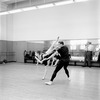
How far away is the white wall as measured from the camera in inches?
350

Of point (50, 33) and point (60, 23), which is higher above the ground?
point (60, 23)

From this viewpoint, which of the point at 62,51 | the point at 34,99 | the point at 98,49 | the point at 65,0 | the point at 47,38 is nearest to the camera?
the point at 34,99

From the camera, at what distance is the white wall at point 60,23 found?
8.90 m

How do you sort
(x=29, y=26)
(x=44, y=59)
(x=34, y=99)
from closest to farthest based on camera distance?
(x=34, y=99) < (x=44, y=59) < (x=29, y=26)

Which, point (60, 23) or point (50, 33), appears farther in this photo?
point (50, 33)

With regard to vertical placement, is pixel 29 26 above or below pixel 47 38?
above

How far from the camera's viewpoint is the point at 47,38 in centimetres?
1044

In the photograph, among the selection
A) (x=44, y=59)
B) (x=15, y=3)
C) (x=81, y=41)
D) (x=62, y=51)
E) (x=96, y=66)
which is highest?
(x=15, y=3)

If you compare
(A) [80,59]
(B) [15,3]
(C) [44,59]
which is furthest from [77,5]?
(C) [44,59]

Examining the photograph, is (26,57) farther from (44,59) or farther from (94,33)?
(44,59)

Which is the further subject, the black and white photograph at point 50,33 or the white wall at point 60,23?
the white wall at point 60,23

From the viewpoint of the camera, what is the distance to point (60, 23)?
390 inches

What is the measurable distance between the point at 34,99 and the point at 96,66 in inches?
276

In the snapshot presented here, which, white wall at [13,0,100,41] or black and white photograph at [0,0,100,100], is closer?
black and white photograph at [0,0,100,100]
